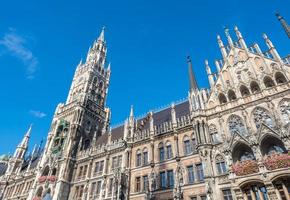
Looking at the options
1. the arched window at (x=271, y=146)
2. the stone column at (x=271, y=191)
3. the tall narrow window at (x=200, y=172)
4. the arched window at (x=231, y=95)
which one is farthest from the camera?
the arched window at (x=231, y=95)

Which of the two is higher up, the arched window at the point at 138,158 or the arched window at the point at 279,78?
the arched window at the point at 279,78

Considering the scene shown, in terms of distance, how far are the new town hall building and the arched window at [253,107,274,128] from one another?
0.10m

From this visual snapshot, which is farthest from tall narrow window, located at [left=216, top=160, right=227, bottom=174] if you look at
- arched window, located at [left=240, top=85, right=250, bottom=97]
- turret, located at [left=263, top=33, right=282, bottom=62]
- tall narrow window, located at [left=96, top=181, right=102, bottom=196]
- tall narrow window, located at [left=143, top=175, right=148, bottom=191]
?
tall narrow window, located at [left=96, top=181, right=102, bottom=196]

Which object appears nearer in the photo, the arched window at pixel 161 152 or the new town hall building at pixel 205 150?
the new town hall building at pixel 205 150

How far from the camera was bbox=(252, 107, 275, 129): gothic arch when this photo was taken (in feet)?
74.6

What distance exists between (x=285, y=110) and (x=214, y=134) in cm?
759

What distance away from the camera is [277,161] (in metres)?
19.7

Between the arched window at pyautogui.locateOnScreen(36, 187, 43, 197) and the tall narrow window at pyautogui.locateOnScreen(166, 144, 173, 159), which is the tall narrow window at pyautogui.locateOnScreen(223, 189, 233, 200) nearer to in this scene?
the tall narrow window at pyautogui.locateOnScreen(166, 144, 173, 159)

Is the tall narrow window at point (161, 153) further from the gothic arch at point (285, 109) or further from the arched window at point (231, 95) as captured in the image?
the gothic arch at point (285, 109)

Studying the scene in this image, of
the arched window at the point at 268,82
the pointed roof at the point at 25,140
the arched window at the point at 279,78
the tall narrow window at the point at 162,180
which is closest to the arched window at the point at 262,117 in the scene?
the arched window at the point at 268,82

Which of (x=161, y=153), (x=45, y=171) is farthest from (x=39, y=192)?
(x=161, y=153)

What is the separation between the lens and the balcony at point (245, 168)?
20.7m

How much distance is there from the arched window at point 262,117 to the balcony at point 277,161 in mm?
3586

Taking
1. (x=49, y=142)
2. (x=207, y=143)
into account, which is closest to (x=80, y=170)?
(x=49, y=142)
